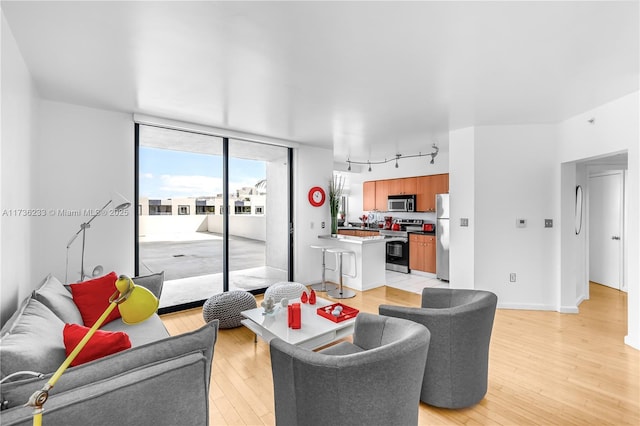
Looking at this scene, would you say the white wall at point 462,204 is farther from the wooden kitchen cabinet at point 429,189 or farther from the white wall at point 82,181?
the white wall at point 82,181

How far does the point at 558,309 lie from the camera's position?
4.12 metres

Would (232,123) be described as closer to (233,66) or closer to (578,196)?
(233,66)

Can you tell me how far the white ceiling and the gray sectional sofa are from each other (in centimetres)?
183

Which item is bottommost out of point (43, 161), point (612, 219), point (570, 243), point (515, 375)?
point (515, 375)

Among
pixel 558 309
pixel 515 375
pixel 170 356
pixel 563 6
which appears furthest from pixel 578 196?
pixel 170 356

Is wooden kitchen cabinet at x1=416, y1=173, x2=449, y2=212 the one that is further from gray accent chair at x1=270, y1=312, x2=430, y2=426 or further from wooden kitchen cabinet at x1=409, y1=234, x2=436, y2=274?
gray accent chair at x1=270, y1=312, x2=430, y2=426

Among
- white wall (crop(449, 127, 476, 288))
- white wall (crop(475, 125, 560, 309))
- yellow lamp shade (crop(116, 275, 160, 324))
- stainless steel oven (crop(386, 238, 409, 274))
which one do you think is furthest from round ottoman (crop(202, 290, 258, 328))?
stainless steel oven (crop(386, 238, 409, 274))

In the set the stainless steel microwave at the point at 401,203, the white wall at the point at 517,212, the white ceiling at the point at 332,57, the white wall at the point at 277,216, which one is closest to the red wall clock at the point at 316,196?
the white wall at the point at 277,216

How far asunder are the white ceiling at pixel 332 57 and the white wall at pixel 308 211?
1.71 metres

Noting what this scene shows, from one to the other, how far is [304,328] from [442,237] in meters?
4.19

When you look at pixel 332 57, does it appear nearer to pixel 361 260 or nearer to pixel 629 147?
pixel 629 147

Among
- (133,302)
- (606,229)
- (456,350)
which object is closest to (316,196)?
(456,350)

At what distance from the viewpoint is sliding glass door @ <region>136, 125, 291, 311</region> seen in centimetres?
412

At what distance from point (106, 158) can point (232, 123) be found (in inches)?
61.1
